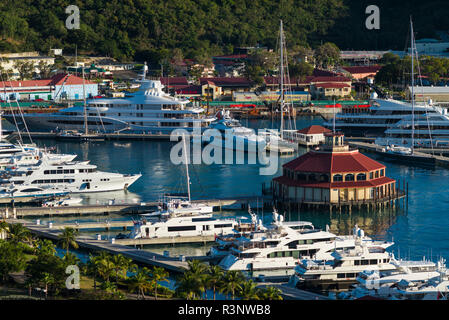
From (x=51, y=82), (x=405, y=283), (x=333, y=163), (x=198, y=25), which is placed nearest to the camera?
(x=405, y=283)

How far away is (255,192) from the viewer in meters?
65.0

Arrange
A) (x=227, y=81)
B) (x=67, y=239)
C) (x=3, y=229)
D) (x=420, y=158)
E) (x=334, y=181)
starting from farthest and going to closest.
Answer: (x=227, y=81)
(x=420, y=158)
(x=334, y=181)
(x=3, y=229)
(x=67, y=239)

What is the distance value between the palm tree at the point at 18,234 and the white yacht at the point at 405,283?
56.1ft

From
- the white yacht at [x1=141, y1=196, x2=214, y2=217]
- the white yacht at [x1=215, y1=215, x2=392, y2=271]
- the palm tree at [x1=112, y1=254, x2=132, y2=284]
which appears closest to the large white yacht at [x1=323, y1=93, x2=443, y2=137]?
the white yacht at [x1=141, y1=196, x2=214, y2=217]

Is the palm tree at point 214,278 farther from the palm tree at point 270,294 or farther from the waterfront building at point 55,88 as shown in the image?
the waterfront building at point 55,88

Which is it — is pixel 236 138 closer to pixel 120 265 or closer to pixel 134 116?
pixel 134 116

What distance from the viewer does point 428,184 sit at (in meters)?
68.8

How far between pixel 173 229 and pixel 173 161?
1113 inches

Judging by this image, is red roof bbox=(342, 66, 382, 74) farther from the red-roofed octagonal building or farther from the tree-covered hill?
the red-roofed octagonal building

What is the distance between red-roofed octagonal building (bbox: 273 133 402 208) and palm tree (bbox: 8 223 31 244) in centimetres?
1755

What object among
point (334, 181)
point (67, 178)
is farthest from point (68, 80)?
point (334, 181)

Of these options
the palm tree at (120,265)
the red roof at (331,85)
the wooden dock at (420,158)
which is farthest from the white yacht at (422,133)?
the palm tree at (120,265)

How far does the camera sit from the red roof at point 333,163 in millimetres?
60656

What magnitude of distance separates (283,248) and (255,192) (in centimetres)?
1906
